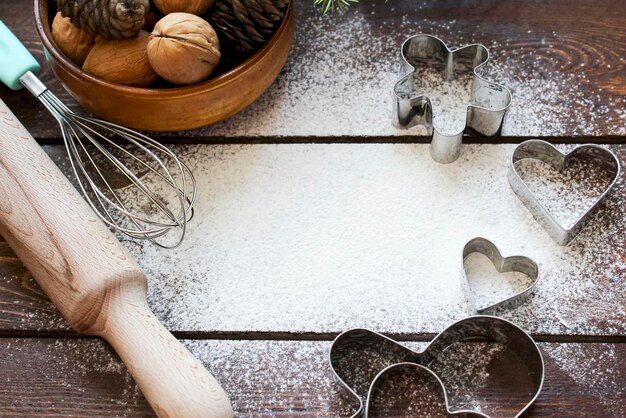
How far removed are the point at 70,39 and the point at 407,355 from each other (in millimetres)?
391

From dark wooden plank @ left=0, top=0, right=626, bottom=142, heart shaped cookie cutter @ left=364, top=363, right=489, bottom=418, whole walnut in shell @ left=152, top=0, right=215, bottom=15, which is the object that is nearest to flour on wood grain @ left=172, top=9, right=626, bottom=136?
dark wooden plank @ left=0, top=0, right=626, bottom=142

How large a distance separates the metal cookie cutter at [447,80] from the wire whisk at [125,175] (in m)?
0.21

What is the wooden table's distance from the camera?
1.93 feet

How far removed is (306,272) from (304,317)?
40 mm

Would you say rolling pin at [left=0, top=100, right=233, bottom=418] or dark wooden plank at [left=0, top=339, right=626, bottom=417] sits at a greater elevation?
rolling pin at [left=0, top=100, right=233, bottom=418]

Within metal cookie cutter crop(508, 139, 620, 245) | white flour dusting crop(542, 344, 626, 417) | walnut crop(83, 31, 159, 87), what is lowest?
white flour dusting crop(542, 344, 626, 417)

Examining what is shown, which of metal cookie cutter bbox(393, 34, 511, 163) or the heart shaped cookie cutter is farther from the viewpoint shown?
metal cookie cutter bbox(393, 34, 511, 163)

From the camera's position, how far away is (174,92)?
63 cm

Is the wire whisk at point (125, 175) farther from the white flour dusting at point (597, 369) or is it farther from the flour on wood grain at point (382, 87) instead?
the white flour dusting at point (597, 369)

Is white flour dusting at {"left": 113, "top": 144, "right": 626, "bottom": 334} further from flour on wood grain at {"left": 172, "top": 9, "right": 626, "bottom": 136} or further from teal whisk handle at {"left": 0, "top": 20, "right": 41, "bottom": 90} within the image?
teal whisk handle at {"left": 0, "top": 20, "right": 41, "bottom": 90}

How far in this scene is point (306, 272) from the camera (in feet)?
2.05

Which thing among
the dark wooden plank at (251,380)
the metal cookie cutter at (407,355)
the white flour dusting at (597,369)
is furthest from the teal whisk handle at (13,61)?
the white flour dusting at (597,369)

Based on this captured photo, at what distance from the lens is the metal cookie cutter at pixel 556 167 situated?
62cm

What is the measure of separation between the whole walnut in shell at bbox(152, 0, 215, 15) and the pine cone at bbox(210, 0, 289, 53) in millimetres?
11
